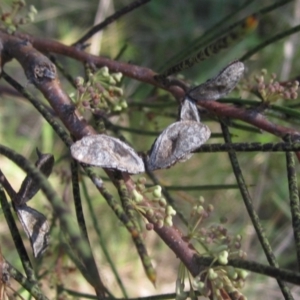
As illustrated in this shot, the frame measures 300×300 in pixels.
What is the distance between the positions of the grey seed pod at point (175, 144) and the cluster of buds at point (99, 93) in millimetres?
81

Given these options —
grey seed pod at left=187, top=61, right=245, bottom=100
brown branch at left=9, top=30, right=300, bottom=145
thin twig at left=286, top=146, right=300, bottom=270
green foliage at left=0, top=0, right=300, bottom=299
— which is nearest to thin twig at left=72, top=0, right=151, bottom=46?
brown branch at left=9, top=30, right=300, bottom=145

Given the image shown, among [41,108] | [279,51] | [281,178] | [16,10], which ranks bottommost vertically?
[41,108]

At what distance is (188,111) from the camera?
490mm

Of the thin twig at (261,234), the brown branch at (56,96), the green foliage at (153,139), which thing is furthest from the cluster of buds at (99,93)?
the green foliage at (153,139)

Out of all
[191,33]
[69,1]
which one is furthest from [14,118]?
[191,33]

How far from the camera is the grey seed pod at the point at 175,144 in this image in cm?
43

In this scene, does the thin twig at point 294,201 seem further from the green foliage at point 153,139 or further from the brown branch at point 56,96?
the green foliage at point 153,139

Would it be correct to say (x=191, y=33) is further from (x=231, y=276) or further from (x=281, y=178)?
(x=231, y=276)

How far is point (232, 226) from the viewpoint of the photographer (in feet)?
6.83

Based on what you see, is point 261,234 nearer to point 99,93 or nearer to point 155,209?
point 155,209

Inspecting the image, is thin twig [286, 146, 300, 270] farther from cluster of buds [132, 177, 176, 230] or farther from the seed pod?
the seed pod

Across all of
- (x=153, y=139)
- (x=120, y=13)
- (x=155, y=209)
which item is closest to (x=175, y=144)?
(x=155, y=209)

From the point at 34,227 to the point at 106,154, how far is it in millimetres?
89

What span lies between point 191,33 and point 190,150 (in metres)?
2.01
